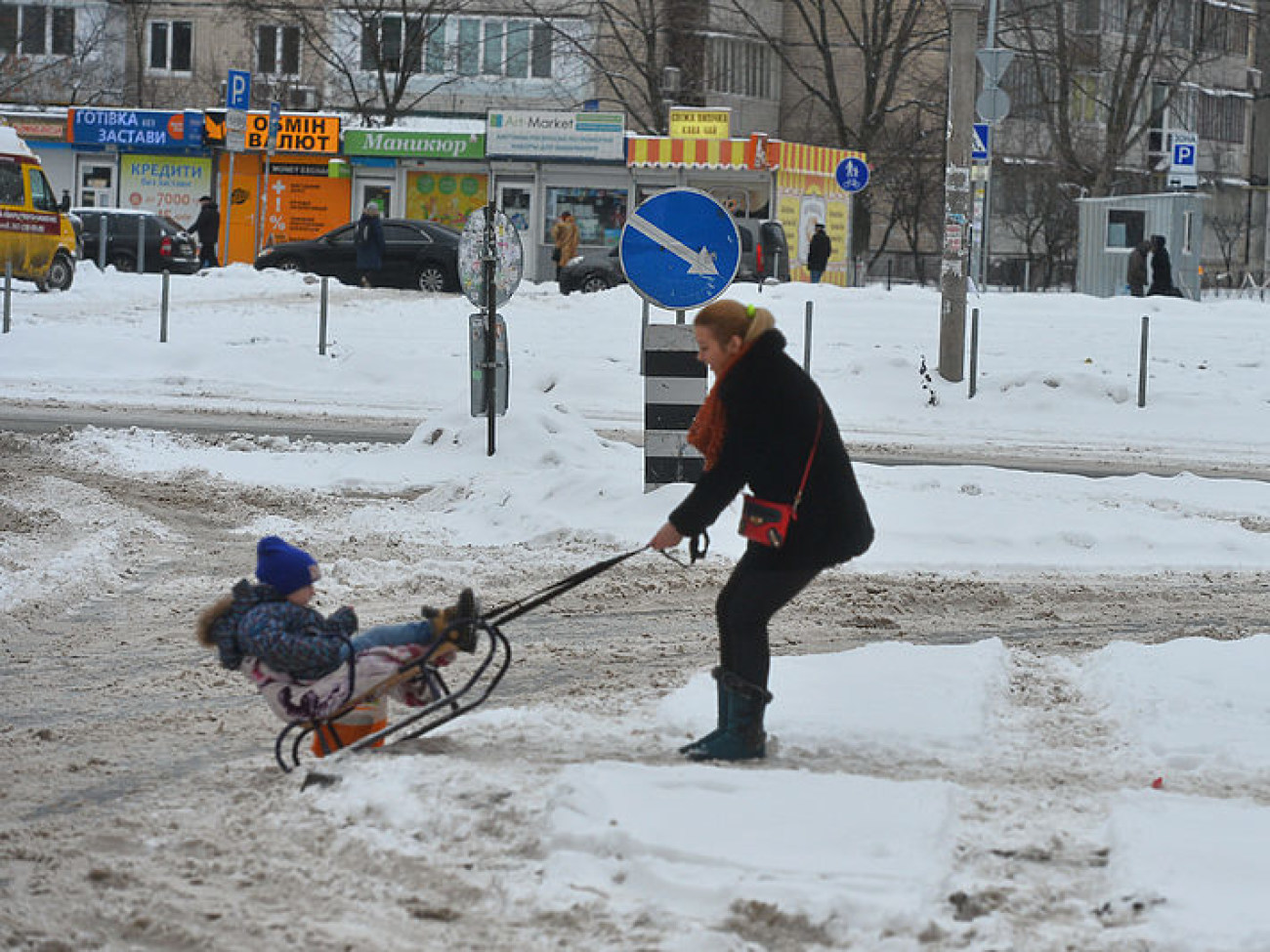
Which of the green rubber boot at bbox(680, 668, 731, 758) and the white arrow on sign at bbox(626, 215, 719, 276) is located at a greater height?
the white arrow on sign at bbox(626, 215, 719, 276)

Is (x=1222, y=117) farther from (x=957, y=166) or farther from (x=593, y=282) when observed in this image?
(x=957, y=166)

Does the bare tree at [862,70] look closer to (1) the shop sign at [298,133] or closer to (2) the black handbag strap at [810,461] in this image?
(1) the shop sign at [298,133]

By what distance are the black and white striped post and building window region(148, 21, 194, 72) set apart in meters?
54.4

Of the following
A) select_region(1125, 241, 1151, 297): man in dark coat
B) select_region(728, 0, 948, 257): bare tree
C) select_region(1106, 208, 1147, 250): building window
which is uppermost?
select_region(728, 0, 948, 257): bare tree

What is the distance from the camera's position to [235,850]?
5.32 meters

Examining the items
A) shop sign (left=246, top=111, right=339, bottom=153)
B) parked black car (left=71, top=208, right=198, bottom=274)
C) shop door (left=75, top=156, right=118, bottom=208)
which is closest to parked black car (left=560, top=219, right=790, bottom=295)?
parked black car (left=71, top=208, right=198, bottom=274)

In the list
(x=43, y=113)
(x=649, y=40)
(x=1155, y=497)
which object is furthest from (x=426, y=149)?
(x=1155, y=497)

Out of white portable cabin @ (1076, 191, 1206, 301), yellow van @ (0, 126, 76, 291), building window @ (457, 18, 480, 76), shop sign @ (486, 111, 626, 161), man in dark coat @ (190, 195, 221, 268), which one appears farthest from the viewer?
building window @ (457, 18, 480, 76)

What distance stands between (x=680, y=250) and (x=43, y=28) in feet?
181

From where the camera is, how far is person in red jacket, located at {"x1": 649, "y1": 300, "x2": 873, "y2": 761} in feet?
20.3

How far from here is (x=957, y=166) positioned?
2073 centimetres

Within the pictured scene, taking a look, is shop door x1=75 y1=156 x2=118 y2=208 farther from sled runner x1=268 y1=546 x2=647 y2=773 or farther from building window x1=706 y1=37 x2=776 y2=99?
sled runner x1=268 y1=546 x2=647 y2=773

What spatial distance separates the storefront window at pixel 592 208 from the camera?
138 ft

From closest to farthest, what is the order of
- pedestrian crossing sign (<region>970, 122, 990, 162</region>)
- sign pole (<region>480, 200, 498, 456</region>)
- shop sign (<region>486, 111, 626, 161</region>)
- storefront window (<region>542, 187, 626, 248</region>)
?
sign pole (<region>480, 200, 498, 456</region>)
pedestrian crossing sign (<region>970, 122, 990, 162</region>)
shop sign (<region>486, 111, 626, 161</region>)
storefront window (<region>542, 187, 626, 248</region>)
